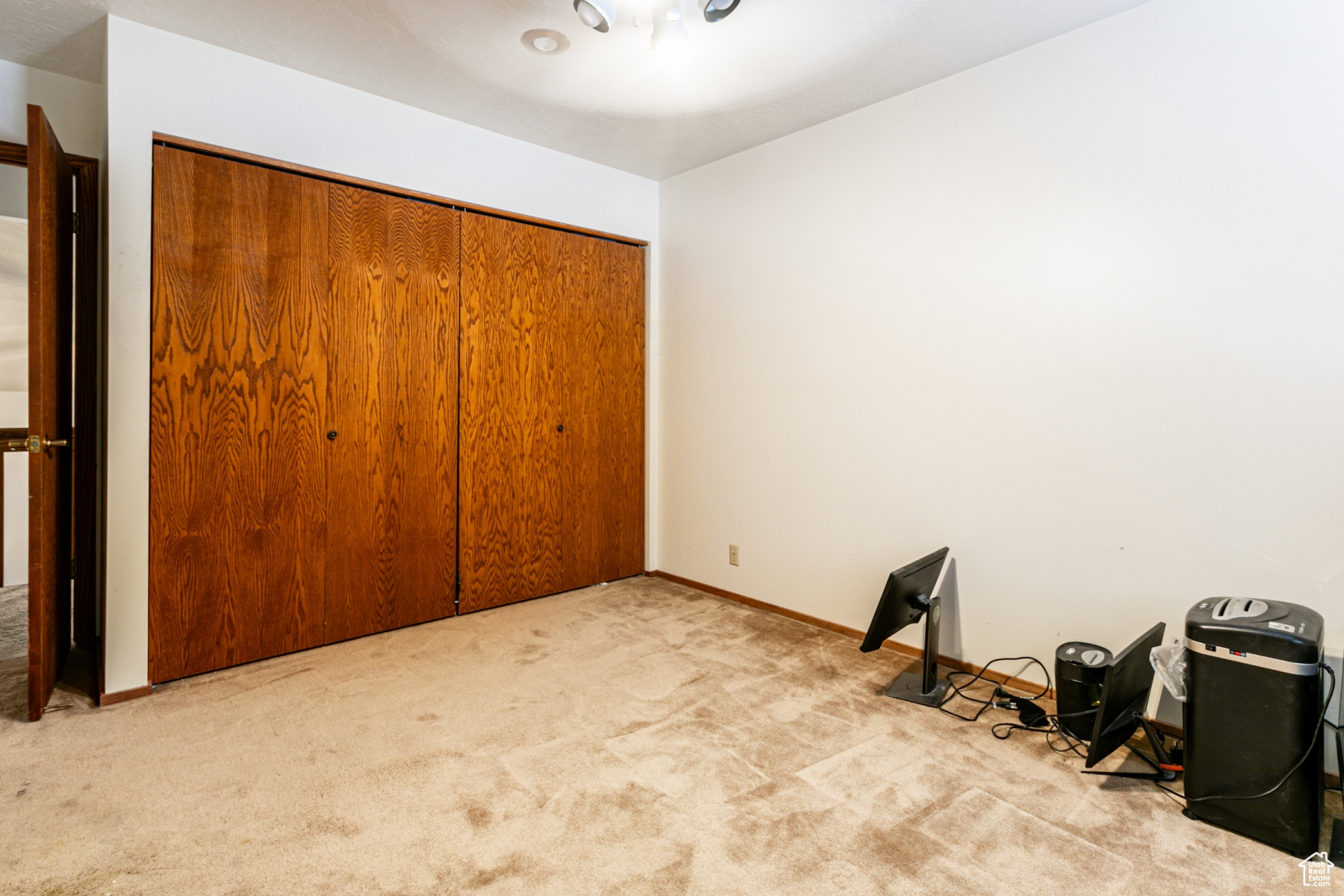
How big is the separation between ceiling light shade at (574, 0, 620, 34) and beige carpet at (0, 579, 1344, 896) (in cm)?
247

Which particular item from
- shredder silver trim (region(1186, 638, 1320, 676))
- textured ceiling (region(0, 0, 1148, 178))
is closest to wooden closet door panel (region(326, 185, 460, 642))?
textured ceiling (region(0, 0, 1148, 178))

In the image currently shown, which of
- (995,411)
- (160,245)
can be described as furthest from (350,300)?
(995,411)

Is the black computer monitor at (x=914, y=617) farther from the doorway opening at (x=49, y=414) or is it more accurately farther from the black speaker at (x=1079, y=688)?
the doorway opening at (x=49, y=414)

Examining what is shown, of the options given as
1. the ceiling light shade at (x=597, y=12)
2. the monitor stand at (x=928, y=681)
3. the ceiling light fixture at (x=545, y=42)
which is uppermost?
the ceiling light fixture at (x=545, y=42)

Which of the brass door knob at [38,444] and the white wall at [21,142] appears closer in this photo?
the brass door knob at [38,444]

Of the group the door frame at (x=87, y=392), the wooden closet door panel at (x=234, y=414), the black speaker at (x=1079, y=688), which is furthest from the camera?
the door frame at (x=87, y=392)

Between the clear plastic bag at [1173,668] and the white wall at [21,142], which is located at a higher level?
the white wall at [21,142]

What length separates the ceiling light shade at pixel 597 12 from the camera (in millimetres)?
2246

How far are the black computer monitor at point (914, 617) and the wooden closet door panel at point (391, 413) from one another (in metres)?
2.20

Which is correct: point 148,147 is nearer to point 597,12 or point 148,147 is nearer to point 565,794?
point 597,12

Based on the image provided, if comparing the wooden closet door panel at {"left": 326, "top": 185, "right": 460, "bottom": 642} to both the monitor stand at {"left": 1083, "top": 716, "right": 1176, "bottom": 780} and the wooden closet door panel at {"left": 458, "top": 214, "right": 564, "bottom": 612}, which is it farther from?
the monitor stand at {"left": 1083, "top": 716, "right": 1176, "bottom": 780}

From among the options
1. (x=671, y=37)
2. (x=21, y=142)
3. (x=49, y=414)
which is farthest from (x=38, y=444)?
(x=671, y=37)

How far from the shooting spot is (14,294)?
9.73ft

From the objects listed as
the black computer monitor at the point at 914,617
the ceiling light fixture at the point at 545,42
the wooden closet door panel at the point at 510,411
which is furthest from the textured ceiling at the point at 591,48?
the black computer monitor at the point at 914,617
